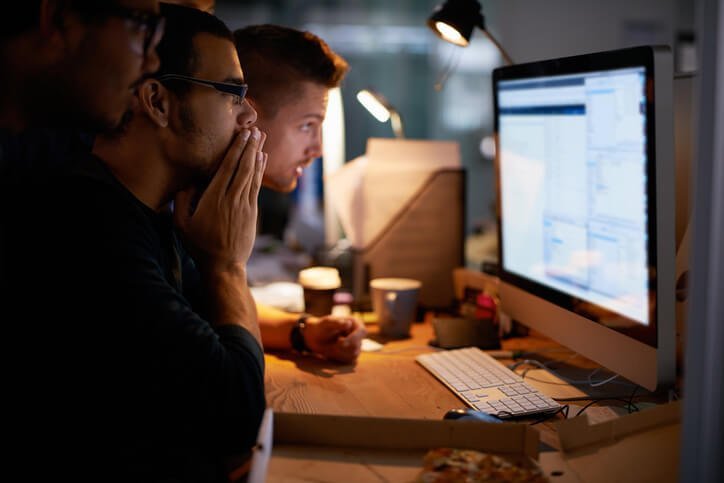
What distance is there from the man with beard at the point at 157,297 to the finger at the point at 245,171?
0.19 feet

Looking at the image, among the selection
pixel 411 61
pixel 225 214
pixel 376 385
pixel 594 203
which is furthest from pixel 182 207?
pixel 411 61

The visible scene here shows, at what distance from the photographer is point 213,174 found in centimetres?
121

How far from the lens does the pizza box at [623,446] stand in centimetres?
83

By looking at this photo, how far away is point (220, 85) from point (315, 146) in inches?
25.5

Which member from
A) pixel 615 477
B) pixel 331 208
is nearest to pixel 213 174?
pixel 615 477

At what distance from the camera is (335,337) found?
142cm

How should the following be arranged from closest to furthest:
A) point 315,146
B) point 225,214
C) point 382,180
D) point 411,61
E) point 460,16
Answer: point 225,214 < point 460,16 < point 315,146 < point 382,180 < point 411,61

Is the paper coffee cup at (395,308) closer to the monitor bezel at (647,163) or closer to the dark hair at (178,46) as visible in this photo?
the monitor bezel at (647,163)

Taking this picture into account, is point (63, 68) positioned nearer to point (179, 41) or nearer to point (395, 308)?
point (179, 41)

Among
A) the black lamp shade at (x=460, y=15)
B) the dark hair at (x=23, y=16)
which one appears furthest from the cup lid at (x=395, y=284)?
the dark hair at (x=23, y=16)

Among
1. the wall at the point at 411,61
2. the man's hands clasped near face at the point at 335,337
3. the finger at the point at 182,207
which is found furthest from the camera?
the wall at the point at 411,61

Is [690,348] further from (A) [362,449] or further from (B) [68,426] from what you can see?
(B) [68,426]

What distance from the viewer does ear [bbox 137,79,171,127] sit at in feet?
3.51

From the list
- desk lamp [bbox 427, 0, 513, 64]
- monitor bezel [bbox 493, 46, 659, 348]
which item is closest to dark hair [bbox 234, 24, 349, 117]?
desk lamp [bbox 427, 0, 513, 64]
